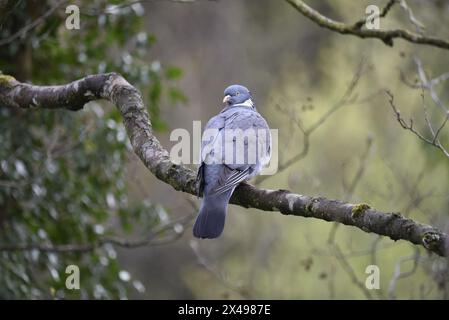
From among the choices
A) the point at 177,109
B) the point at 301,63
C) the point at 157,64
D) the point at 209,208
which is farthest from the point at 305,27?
the point at 209,208

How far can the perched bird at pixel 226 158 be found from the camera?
3.59m

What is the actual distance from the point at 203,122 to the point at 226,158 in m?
6.17

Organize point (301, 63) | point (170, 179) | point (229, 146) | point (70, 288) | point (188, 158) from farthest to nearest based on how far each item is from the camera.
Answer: point (301, 63) < point (70, 288) < point (188, 158) < point (229, 146) < point (170, 179)

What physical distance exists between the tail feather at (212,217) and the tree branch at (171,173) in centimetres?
7

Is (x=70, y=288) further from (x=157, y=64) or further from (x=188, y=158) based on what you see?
(x=157, y=64)

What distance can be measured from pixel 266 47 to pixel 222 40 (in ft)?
2.15

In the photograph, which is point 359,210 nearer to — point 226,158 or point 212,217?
point 212,217

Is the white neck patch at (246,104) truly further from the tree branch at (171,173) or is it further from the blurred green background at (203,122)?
the tree branch at (171,173)

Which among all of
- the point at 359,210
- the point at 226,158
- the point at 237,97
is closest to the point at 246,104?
the point at 237,97

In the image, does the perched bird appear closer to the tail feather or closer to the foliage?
the tail feather

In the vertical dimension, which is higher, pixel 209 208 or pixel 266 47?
pixel 266 47

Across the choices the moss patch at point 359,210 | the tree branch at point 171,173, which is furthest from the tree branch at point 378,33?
the moss patch at point 359,210

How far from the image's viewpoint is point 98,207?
18.2 feet

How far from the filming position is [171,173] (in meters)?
3.42
